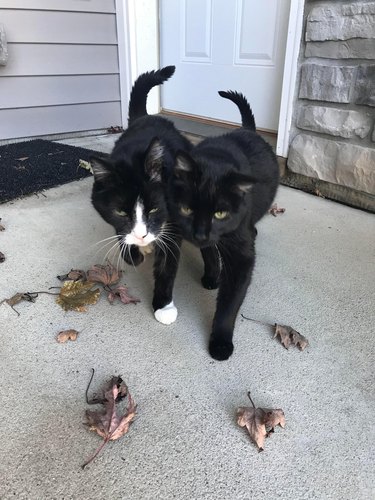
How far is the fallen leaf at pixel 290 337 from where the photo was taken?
1167mm

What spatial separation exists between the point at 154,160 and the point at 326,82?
4.15 ft

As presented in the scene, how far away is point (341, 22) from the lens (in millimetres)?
1846

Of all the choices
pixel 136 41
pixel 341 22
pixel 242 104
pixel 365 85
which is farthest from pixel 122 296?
pixel 136 41

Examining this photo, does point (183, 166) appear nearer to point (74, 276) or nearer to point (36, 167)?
point (74, 276)

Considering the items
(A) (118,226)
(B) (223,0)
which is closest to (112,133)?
(B) (223,0)

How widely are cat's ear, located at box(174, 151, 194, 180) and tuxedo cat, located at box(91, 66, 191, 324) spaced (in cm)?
5

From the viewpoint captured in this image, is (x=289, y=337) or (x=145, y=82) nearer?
(x=289, y=337)

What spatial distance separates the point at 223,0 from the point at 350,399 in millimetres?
2483

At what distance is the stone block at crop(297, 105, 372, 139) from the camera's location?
1909 millimetres

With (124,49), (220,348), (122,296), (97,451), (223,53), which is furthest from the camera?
(124,49)

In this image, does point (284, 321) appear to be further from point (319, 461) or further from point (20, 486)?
point (20, 486)

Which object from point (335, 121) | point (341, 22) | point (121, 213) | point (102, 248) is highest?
point (341, 22)

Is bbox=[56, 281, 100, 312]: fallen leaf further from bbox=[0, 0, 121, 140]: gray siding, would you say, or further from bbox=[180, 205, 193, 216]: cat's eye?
bbox=[0, 0, 121, 140]: gray siding

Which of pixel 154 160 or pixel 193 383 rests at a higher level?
pixel 154 160
